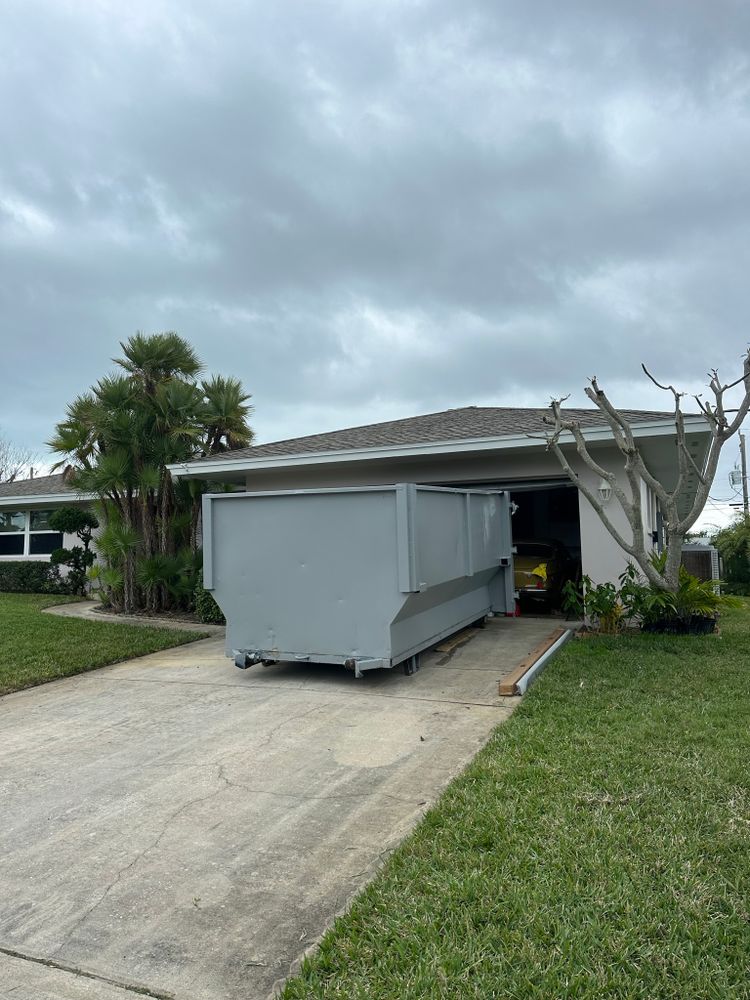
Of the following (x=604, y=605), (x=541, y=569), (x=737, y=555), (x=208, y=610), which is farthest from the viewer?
(x=737, y=555)

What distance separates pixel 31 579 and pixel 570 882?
58.5ft

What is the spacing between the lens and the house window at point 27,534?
1859 cm

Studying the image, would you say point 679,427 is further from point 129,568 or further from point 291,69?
point 129,568

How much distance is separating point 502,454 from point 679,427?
2.98 meters

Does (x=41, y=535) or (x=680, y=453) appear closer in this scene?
(x=680, y=453)

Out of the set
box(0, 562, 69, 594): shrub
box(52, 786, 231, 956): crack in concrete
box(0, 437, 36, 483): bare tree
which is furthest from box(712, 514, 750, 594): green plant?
box(0, 437, 36, 483): bare tree

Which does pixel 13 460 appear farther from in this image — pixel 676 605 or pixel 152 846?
pixel 152 846

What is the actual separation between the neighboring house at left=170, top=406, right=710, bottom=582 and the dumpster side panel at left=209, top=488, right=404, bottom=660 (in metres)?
3.66

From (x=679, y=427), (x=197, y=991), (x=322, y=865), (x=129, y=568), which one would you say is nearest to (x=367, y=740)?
(x=322, y=865)

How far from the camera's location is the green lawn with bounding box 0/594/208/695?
772 centimetres

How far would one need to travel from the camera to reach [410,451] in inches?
400

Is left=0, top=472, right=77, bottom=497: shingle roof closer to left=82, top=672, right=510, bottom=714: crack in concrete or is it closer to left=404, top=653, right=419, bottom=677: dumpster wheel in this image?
left=82, top=672, right=510, bottom=714: crack in concrete

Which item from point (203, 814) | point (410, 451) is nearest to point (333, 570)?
point (203, 814)

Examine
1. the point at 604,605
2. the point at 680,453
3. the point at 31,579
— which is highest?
the point at 680,453
